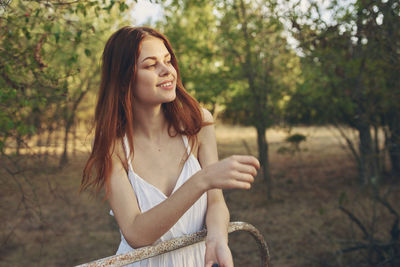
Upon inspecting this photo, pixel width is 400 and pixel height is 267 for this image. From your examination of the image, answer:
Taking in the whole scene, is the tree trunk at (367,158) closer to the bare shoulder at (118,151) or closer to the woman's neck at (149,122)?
the woman's neck at (149,122)

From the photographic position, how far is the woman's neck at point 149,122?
191 cm

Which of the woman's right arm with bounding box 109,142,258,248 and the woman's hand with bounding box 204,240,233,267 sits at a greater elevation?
the woman's right arm with bounding box 109,142,258,248

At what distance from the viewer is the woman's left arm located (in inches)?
55.3

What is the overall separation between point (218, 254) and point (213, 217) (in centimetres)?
20

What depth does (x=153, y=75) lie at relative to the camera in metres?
1.73

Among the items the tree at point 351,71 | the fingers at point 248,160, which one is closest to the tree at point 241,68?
the tree at point 351,71

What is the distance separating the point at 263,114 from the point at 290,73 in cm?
106

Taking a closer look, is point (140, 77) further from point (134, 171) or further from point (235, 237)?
point (235, 237)

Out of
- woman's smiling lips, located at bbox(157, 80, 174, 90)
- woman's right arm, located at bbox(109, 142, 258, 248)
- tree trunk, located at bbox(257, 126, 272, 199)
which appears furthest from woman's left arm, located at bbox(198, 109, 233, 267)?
tree trunk, located at bbox(257, 126, 272, 199)

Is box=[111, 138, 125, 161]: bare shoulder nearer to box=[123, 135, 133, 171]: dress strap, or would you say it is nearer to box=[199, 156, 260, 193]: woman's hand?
box=[123, 135, 133, 171]: dress strap

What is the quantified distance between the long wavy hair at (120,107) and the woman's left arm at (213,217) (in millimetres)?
58

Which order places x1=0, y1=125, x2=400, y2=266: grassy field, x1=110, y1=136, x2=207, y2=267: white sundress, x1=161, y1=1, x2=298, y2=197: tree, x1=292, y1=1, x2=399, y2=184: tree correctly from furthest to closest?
x1=161, y1=1, x2=298, y2=197: tree → x1=0, y1=125, x2=400, y2=266: grassy field → x1=292, y1=1, x2=399, y2=184: tree → x1=110, y1=136, x2=207, y2=267: white sundress

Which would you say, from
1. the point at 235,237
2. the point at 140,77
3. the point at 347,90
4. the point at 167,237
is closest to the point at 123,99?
the point at 140,77

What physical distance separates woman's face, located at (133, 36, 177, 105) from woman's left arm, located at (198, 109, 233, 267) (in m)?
0.30
